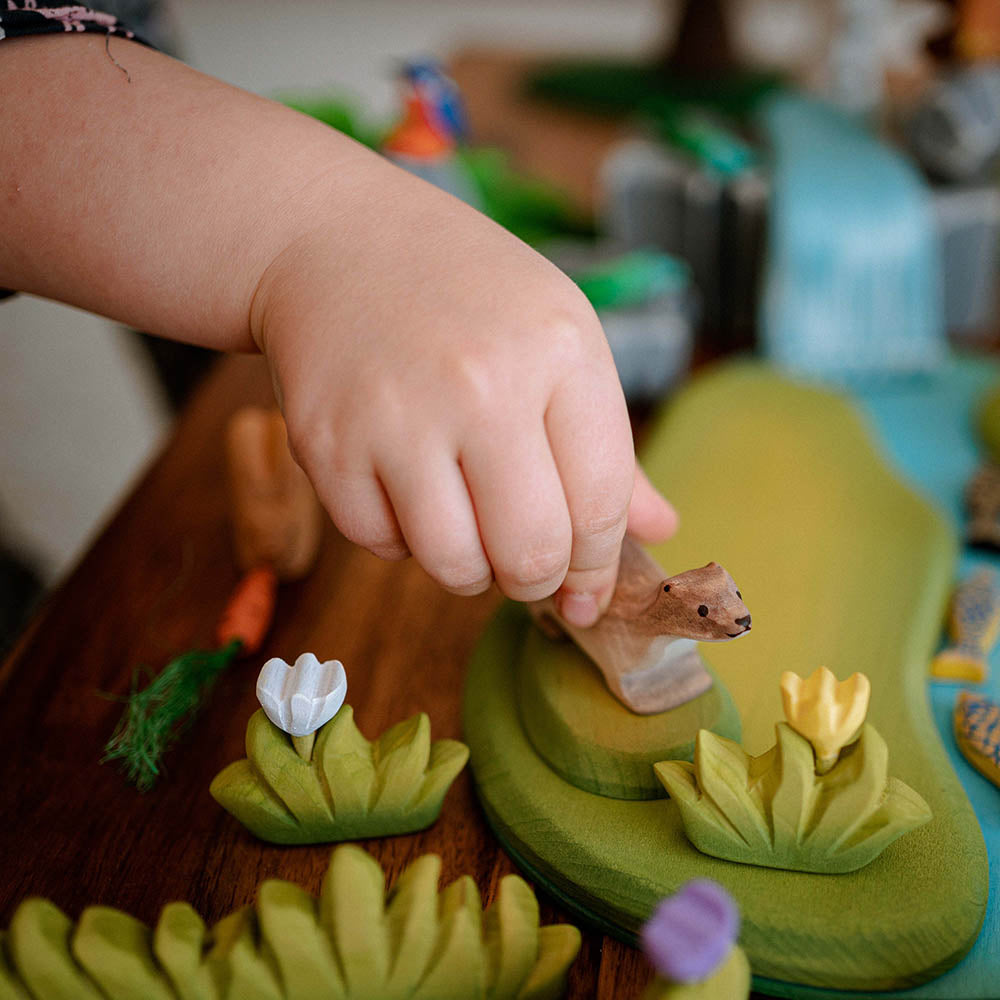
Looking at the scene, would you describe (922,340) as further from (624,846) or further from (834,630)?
(624,846)

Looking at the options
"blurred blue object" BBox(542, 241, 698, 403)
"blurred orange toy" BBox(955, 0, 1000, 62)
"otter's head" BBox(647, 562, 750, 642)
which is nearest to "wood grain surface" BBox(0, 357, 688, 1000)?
→ "otter's head" BBox(647, 562, 750, 642)

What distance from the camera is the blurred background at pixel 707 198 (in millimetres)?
624

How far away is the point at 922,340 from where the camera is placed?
625mm

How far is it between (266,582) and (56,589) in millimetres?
119

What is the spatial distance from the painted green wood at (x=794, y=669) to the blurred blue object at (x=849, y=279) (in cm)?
5

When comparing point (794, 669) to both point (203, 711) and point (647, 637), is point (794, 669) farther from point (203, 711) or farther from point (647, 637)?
point (203, 711)

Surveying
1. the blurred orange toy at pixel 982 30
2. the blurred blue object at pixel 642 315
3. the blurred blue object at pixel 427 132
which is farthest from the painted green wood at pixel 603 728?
the blurred orange toy at pixel 982 30

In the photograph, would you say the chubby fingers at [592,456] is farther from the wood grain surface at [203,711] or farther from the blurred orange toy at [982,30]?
the blurred orange toy at [982,30]

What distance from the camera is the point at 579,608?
331 millimetres

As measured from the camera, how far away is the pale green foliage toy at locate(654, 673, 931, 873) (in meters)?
0.29

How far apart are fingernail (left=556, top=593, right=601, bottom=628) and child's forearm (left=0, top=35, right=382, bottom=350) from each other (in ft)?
0.49

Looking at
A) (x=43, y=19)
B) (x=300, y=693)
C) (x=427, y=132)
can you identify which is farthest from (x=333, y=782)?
(x=427, y=132)

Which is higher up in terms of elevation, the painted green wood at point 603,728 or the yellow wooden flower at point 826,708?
the yellow wooden flower at point 826,708

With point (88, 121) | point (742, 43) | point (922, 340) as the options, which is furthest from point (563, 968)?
point (742, 43)
